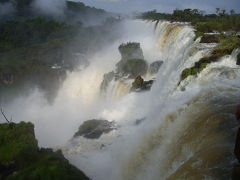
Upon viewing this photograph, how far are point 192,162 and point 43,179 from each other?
499cm

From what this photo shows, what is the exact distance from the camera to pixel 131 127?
64.0 feet

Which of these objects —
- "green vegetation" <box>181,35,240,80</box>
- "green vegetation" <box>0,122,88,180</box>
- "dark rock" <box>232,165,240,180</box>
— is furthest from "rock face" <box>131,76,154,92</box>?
"dark rock" <box>232,165,240,180</box>

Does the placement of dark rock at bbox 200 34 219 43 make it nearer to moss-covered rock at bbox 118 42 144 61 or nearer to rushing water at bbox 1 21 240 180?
rushing water at bbox 1 21 240 180

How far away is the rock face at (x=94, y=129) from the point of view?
63.0ft

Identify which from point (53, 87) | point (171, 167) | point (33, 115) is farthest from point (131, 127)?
point (53, 87)

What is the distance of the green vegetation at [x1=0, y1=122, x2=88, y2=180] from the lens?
10226mm

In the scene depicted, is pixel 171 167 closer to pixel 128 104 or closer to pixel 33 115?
pixel 128 104

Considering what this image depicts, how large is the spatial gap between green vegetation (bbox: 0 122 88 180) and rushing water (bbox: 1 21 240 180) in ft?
9.04

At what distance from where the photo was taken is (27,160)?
1240 centimetres

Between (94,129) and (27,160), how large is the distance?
25.7 feet

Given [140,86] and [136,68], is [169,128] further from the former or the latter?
[136,68]

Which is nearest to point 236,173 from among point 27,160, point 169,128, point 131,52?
point 169,128

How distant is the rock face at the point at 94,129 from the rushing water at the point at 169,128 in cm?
56

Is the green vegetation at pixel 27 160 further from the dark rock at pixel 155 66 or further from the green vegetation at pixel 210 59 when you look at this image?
the dark rock at pixel 155 66
